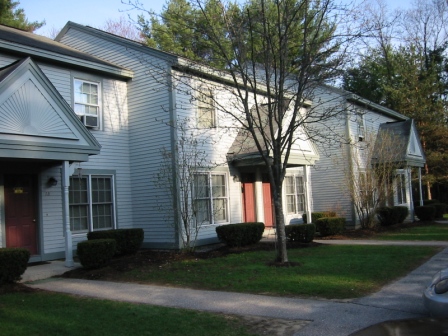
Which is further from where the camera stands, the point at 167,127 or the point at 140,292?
the point at 167,127

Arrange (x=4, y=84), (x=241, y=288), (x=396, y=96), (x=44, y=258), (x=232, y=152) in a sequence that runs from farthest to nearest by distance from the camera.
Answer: (x=396, y=96) → (x=232, y=152) → (x=44, y=258) → (x=4, y=84) → (x=241, y=288)

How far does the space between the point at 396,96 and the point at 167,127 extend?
23.1 meters

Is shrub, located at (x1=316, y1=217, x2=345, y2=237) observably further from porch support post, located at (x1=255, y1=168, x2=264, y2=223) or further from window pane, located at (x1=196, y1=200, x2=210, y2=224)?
window pane, located at (x1=196, y1=200, x2=210, y2=224)

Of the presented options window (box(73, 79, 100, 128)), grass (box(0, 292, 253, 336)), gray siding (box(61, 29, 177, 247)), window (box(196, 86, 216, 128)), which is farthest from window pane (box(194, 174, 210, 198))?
grass (box(0, 292, 253, 336))

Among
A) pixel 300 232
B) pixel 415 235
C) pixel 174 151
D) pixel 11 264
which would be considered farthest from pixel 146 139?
pixel 415 235

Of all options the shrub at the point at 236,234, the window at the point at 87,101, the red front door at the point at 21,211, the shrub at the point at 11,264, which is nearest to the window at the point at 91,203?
the red front door at the point at 21,211

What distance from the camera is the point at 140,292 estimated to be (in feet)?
27.5

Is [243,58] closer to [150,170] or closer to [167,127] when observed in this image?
[167,127]

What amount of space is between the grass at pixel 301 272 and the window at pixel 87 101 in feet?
18.7

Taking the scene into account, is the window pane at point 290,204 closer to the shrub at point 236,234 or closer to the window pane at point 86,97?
the shrub at point 236,234

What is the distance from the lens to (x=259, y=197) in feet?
59.0

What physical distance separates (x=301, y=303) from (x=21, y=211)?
8.71 metres

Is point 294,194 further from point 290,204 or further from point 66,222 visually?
point 66,222

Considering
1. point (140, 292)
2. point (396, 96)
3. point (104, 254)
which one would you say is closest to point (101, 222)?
point (104, 254)
